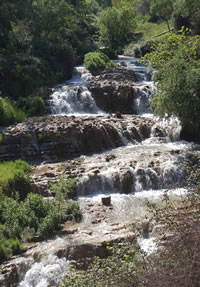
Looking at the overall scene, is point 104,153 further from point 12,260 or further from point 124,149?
point 12,260

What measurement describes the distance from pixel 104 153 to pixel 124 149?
114cm

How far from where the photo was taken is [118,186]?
38.5 feet

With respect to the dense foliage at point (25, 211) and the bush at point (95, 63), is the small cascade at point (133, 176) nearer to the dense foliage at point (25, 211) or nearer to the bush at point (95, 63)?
the dense foliage at point (25, 211)

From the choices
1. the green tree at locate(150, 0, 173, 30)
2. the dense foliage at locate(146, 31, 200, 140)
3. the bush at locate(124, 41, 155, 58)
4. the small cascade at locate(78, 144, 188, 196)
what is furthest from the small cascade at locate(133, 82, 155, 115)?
the green tree at locate(150, 0, 173, 30)

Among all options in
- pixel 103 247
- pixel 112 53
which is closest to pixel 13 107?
pixel 103 247

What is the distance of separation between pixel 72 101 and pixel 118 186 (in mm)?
9750

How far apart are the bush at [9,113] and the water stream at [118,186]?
2968 millimetres

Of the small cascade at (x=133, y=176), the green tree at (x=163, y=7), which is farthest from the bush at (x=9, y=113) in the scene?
the green tree at (x=163, y=7)

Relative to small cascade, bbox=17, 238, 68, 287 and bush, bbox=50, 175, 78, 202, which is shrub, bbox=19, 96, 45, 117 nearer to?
bush, bbox=50, 175, 78, 202

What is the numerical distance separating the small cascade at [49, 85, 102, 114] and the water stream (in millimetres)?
152

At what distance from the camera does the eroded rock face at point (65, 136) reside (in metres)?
14.3

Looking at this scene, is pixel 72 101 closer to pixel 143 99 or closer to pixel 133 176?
pixel 143 99

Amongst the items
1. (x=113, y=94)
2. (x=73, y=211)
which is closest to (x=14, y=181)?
(x=73, y=211)

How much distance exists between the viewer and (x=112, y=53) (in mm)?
31500
